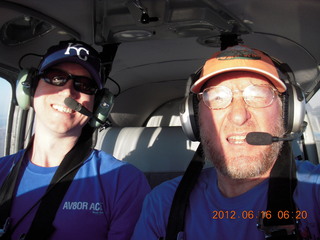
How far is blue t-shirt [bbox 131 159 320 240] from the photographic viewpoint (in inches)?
42.2

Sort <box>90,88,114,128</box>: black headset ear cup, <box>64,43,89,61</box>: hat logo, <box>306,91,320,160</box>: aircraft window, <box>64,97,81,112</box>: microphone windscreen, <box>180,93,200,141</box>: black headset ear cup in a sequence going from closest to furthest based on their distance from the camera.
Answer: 1. <box>180,93,200,141</box>: black headset ear cup
2. <box>64,97,81,112</box>: microphone windscreen
3. <box>64,43,89,61</box>: hat logo
4. <box>90,88,114,128</box>: black headset ear cup
5. <box>306,91,320,160</box>: aircraft window

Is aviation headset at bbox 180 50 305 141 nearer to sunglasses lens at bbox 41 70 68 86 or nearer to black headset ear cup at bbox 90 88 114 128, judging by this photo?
black headset ear cup at bbox 90 88 114 128

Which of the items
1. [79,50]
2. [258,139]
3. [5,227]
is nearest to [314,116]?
[258,139]

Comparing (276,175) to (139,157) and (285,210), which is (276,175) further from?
(139,157)

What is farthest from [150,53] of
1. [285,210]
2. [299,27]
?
[285,210]

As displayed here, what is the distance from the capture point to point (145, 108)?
3688mm

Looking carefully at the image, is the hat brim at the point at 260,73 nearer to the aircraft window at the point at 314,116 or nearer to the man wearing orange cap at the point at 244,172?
the man wearing orange cap at the point at 244,172

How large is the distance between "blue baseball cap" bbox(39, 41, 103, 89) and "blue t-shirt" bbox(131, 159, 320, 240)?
0.77 metres

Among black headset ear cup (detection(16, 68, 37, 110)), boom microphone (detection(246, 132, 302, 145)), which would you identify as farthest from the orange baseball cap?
black headset ear cup (detection(16, 68, 37, 110))

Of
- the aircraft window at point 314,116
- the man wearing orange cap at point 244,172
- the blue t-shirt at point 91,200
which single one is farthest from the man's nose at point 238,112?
the aircraft window at point 314,116

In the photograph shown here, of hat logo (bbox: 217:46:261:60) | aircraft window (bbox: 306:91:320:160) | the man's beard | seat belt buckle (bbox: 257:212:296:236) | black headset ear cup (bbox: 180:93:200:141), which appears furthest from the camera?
aircraft window (bbox: 306:91:320:160)

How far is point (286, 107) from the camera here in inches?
51.7

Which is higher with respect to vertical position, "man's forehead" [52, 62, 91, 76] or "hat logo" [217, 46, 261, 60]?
"hat logo" [217, 46, 261, 60]

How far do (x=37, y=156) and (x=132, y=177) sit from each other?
1.82 ft
